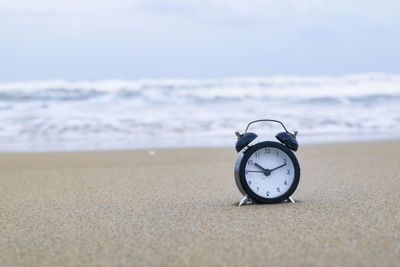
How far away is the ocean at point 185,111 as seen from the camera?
33.0ft

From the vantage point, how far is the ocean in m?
10.1

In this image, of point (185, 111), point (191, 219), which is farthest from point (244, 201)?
point (185, 111)

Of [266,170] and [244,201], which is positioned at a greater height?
[266,170]

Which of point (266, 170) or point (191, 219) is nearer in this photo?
point (191, 219)

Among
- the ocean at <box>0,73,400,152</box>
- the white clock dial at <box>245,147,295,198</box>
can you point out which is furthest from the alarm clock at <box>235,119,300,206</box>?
the ocean at <box>0,73,400,152</box>

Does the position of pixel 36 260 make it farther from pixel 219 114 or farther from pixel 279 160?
pixel 219 114

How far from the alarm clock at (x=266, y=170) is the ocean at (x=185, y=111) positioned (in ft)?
2.46

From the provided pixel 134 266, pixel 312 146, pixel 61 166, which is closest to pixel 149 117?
pixel 312 146

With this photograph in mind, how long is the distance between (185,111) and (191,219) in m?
11.5

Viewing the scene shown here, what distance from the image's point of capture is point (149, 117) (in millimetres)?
12961

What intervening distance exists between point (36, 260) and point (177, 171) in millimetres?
3204

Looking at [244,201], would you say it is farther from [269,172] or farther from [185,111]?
[185,111]

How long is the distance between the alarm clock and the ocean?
750 mm

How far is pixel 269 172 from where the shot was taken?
132 inches
